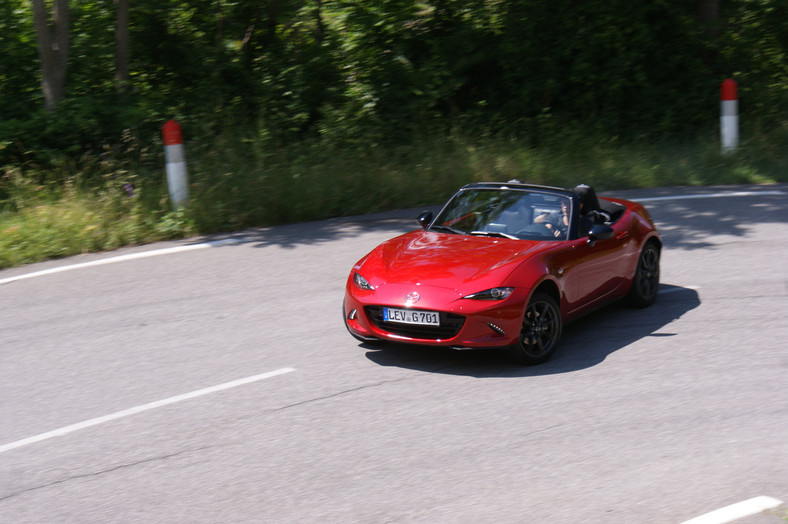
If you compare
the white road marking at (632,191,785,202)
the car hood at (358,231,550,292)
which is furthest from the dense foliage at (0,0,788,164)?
the car hood at (358,231,550,292)

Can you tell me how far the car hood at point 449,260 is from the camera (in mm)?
6730

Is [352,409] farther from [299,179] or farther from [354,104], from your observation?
[354,104]

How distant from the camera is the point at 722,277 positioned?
9375 millimetres

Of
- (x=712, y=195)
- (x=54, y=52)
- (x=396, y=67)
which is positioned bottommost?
(x=712, y=195)

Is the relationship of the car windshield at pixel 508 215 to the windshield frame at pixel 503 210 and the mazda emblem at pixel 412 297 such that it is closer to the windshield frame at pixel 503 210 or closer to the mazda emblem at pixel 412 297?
the windshield frame at pixel 503 210

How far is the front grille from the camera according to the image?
6.54 m

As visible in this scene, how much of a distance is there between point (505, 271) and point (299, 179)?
712cm

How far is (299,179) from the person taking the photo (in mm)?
13359

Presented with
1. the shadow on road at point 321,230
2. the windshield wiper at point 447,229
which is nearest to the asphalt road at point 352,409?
the windshield wiper at point 447,229

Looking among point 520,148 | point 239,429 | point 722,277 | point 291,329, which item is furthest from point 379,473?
point 520,148

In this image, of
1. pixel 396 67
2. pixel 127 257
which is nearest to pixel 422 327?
pixel 127 257

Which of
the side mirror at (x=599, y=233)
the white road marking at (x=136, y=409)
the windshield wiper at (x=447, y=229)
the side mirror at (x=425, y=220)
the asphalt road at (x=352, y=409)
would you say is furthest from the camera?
the side mirror at (x=425, y=220)

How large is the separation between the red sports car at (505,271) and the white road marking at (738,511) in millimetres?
2423

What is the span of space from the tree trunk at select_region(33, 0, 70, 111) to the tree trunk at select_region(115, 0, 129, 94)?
1.31 metres
